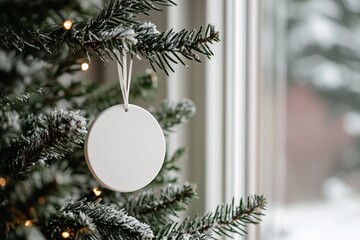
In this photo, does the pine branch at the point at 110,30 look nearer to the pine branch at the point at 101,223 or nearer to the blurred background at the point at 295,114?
the pine branch at the point at 101,223

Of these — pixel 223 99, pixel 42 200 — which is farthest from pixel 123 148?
pixel 223 99

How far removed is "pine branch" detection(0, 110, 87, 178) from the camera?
0.48 meters

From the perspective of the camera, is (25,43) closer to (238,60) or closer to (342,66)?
(238,60)

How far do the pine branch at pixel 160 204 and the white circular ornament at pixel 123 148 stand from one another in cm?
6

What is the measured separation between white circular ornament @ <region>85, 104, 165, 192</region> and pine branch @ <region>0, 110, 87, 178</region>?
0.12ft

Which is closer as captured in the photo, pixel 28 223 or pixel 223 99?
pixel 28 223

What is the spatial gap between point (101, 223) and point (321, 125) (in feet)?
2.19

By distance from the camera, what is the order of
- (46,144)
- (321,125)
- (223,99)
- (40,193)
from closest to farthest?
(40,193)
(46,144)
(223,99)
(321,125)

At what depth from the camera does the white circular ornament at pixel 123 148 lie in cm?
55

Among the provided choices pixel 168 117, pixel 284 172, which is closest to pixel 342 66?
pixel 284 172

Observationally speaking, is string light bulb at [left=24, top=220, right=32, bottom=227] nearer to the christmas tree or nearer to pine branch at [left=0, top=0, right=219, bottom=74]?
the christmas tree

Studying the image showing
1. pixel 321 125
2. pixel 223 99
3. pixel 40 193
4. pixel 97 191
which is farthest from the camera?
pixel 321 125

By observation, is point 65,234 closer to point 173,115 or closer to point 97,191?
point 97,191

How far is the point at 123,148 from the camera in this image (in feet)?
1.83
